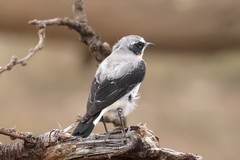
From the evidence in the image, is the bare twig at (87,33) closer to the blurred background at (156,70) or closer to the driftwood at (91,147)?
the driftwood at (91,147)

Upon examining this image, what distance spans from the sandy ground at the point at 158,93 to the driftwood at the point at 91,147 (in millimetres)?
3757

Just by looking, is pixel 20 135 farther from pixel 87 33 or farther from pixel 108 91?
pixel 87 33

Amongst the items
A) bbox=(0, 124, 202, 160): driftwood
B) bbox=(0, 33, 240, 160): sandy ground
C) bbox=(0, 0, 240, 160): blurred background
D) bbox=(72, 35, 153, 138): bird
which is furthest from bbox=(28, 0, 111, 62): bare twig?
bbox=(0, 33, 240, 160): sandy ground

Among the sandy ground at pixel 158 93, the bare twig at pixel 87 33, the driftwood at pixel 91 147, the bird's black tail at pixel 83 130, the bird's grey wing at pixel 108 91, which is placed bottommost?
the driftwood at pixel 91 147

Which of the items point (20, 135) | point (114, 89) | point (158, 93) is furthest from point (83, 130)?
point (158, 93)

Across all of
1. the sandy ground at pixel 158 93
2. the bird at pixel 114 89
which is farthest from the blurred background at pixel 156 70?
the bird at pixel 114 89

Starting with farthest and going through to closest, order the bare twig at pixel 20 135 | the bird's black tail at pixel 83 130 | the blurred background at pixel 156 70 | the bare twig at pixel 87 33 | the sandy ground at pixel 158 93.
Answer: the sandy ground at pixel 158 93 → the blurred background at pixel 156 70 → the bare twig at pixel 87 33 → the bird's black tail at pixel 83 130 → the bare twig at pixel 20 135

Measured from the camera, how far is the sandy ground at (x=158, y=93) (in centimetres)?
708

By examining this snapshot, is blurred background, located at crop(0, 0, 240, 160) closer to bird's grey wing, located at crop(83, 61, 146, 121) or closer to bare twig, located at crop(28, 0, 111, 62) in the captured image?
bare twig, located at crop(28, 0, 111, 62)

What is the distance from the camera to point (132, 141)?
3104mm

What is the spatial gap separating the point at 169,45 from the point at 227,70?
70 cm

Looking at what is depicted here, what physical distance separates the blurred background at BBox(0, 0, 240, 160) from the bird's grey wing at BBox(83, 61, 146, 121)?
3.14 meters

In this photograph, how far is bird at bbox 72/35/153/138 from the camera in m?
3.40

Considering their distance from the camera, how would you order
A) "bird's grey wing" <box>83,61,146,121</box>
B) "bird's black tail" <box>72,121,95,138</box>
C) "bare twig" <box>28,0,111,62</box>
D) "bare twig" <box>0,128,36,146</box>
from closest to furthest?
1. "bare twig" <box>0,128,36,146</box>
2. "bird's black tail" <box>72,121,95,138</box>
3. "bird's grey wing" <box>83,61,146,121</box>
4. "bare twig" <box>28,0,111,62</box>
